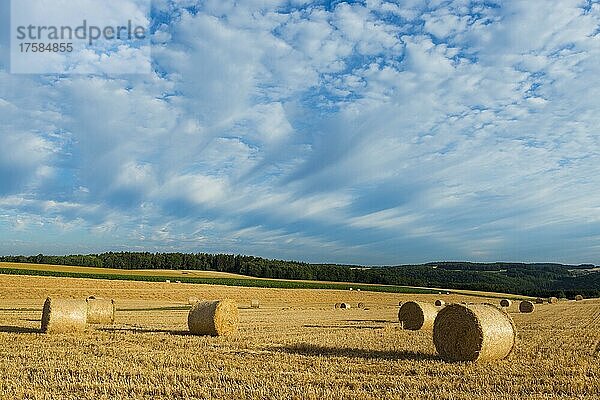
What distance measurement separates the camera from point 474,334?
38.3 feet

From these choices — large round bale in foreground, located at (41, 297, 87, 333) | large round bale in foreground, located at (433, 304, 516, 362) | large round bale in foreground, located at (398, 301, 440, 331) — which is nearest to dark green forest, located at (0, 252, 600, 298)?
large round bale in foreground, located at (398, 301, 440, 331)

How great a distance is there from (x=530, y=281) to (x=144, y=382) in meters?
129

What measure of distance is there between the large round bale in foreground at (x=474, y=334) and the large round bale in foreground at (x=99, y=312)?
12.2m

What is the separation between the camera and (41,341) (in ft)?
46.8

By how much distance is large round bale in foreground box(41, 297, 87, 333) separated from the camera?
16.2 metres

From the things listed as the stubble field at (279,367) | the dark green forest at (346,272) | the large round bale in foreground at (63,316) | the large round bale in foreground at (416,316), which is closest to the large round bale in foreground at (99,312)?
the stubble field at (279,367)

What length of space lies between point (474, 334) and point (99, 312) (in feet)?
43.6

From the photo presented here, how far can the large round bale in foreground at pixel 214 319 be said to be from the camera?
53.9 ft

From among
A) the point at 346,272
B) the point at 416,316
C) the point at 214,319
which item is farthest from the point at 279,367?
the point at 346,272

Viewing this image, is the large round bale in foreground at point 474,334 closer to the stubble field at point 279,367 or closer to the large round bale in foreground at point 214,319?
the stubble field at point 279,367

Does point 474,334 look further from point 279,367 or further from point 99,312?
point 99,312

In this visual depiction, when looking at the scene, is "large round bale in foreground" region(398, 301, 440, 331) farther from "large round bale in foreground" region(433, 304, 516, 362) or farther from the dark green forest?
the dark green forest

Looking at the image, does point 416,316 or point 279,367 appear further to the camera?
→ point 416,316

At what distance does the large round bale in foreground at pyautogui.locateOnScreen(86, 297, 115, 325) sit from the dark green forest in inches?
2520
